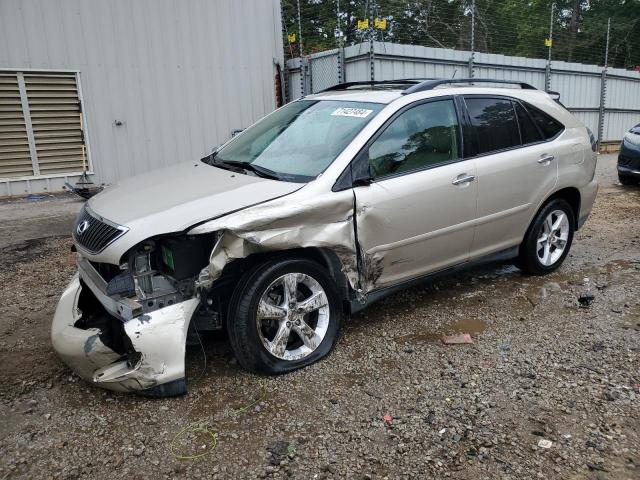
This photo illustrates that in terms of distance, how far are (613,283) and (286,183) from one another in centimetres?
342

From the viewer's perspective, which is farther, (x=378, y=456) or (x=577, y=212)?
(x=577, y=212)

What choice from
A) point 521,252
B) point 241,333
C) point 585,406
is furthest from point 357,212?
point 521,252

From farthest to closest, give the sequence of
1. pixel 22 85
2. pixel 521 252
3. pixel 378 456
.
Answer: pixel 22 85
pixel 521 252
pixel 378 456

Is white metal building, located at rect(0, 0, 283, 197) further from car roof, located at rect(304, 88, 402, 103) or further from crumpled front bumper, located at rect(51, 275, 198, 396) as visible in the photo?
crumpled front bumper, located at rect(51, 275, 198, 396)

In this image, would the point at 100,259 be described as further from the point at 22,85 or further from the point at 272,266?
the point at 22,85

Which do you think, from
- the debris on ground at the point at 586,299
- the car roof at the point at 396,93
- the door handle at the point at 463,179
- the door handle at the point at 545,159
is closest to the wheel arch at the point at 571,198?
the door handle at the point at 545,159

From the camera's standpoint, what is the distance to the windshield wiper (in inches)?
145

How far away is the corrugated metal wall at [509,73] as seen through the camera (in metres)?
10.3

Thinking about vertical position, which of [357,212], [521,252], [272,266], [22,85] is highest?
[22,85]

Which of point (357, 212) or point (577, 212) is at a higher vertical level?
point (357, 212)

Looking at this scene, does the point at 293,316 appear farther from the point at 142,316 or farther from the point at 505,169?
the point at 505,169

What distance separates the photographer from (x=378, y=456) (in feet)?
8.96

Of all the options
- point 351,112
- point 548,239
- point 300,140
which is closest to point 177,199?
point 300,140

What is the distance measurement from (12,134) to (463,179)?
8070 millimetres
